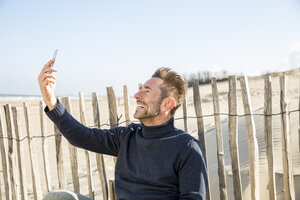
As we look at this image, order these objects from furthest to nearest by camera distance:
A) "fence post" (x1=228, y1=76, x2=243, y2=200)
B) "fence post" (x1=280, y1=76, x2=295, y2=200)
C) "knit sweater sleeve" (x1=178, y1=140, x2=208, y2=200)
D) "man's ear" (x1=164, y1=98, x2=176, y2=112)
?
"fence post" (x1=228, y1=76, x2=243, y2=200), "fence post" (x1=280, y1=76, x2=295, y2=200), "man's ear" (x1=164, y1=98, x2=176, y2=112), "knit sweater sleeve" (x1=178, y1=140, x2=208, y2=200)

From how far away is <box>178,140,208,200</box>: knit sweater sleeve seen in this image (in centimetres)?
189

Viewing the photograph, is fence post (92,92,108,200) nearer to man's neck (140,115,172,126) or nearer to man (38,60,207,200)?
man (38,60,207,200)

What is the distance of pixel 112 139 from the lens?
2.50 m

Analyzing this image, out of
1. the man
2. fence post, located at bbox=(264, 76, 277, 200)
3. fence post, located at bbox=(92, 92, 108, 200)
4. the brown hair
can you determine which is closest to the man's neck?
the man

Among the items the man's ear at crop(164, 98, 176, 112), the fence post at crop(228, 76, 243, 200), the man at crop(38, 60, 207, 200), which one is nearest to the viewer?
the man at crop(38, 60, 207, 200)

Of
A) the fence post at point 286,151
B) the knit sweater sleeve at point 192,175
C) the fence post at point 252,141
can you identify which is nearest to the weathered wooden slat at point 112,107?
the fence post at point 252,141

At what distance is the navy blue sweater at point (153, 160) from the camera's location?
6.40 feet

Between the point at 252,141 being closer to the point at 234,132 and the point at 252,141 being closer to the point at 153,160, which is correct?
the point at 234,132

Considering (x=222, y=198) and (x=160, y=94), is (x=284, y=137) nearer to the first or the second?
(x=222, y=198)

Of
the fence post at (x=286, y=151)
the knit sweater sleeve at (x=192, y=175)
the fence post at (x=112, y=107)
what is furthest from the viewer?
the fence post at (x=112, y=107)

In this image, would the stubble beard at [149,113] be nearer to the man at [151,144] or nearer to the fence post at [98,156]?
the man at [151,144]

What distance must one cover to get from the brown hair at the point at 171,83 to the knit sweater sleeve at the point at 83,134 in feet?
1.68

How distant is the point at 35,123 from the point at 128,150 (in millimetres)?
14075

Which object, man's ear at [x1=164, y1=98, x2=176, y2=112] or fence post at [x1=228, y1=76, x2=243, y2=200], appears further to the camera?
fence post at [x1=228, y1=76, x2=243, y2=200]
